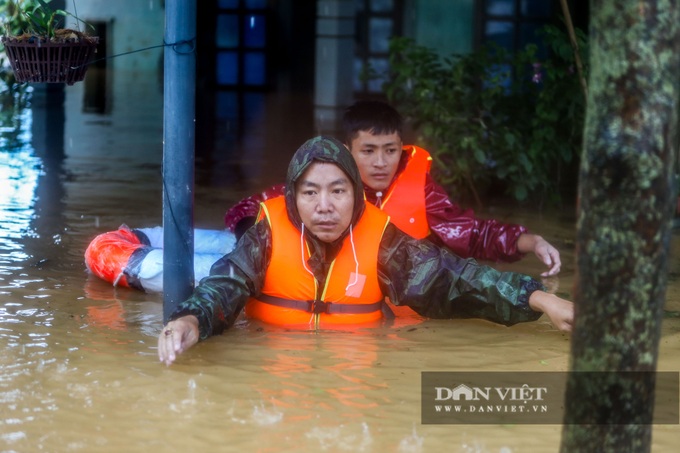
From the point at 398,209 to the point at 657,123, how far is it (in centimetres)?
332

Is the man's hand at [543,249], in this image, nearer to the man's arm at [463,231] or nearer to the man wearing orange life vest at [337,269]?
the man's arm at [463,231]

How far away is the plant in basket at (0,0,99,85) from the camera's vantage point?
495cm

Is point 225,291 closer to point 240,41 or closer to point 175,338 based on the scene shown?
point 175,338

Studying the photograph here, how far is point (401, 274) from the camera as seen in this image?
5164mm

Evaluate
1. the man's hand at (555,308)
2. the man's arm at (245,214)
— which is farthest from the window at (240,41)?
the man's hand at (555,308)

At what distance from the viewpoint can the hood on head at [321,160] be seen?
16.4 ft

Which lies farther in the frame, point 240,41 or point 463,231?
point 240,41

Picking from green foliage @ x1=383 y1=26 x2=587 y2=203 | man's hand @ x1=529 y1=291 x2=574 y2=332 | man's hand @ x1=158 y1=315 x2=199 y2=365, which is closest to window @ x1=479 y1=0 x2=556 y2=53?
green foliage @ x1=383 y1=26 x2=587 y2=203

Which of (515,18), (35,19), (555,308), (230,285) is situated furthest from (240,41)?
(555,308)

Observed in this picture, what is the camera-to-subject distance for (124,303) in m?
5.87

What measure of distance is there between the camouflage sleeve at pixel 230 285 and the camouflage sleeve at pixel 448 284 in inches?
23.2

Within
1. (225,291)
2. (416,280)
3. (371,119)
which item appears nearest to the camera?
(225,291)

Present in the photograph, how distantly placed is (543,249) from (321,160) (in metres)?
1.39

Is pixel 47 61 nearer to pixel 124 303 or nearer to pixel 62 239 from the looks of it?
pixel 124 303
